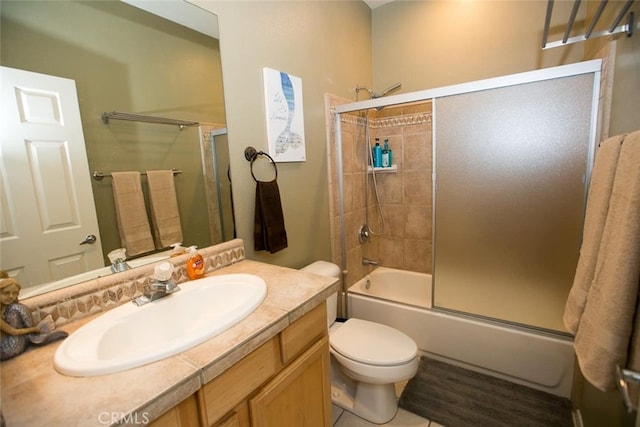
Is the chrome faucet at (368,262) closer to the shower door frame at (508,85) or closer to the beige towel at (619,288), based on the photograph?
the shower door frame at (508,85)

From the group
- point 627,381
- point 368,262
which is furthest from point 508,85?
point 368,262

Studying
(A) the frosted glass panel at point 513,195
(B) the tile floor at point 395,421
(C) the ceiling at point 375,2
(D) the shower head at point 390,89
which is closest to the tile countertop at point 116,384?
(B) the tile floor at point 395,421

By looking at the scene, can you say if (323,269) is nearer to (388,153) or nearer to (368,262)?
(368,262)

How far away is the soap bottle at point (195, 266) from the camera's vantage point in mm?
1175

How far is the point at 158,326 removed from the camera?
96 centimetres

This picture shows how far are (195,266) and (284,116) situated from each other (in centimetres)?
97

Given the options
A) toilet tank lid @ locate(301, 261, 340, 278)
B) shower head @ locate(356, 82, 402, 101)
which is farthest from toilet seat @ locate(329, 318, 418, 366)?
shower head @ locate(356, 82, 402, 101)

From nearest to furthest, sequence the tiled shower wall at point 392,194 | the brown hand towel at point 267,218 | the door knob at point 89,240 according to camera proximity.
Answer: the door knob at point 89,240 < the brown hand towel at point 267,218 < the tiled shower wall at point 392,194

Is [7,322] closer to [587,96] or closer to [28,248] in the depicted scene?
[28,248]

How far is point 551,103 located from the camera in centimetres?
146

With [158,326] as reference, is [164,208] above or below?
above

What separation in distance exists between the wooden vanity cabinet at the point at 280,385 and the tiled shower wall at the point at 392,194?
1169mm

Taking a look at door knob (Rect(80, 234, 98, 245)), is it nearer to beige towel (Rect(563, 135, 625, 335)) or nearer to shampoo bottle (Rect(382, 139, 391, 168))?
beige towel (Rect(563, 135, 625, 335))

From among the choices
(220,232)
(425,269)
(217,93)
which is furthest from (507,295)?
(217,93)
